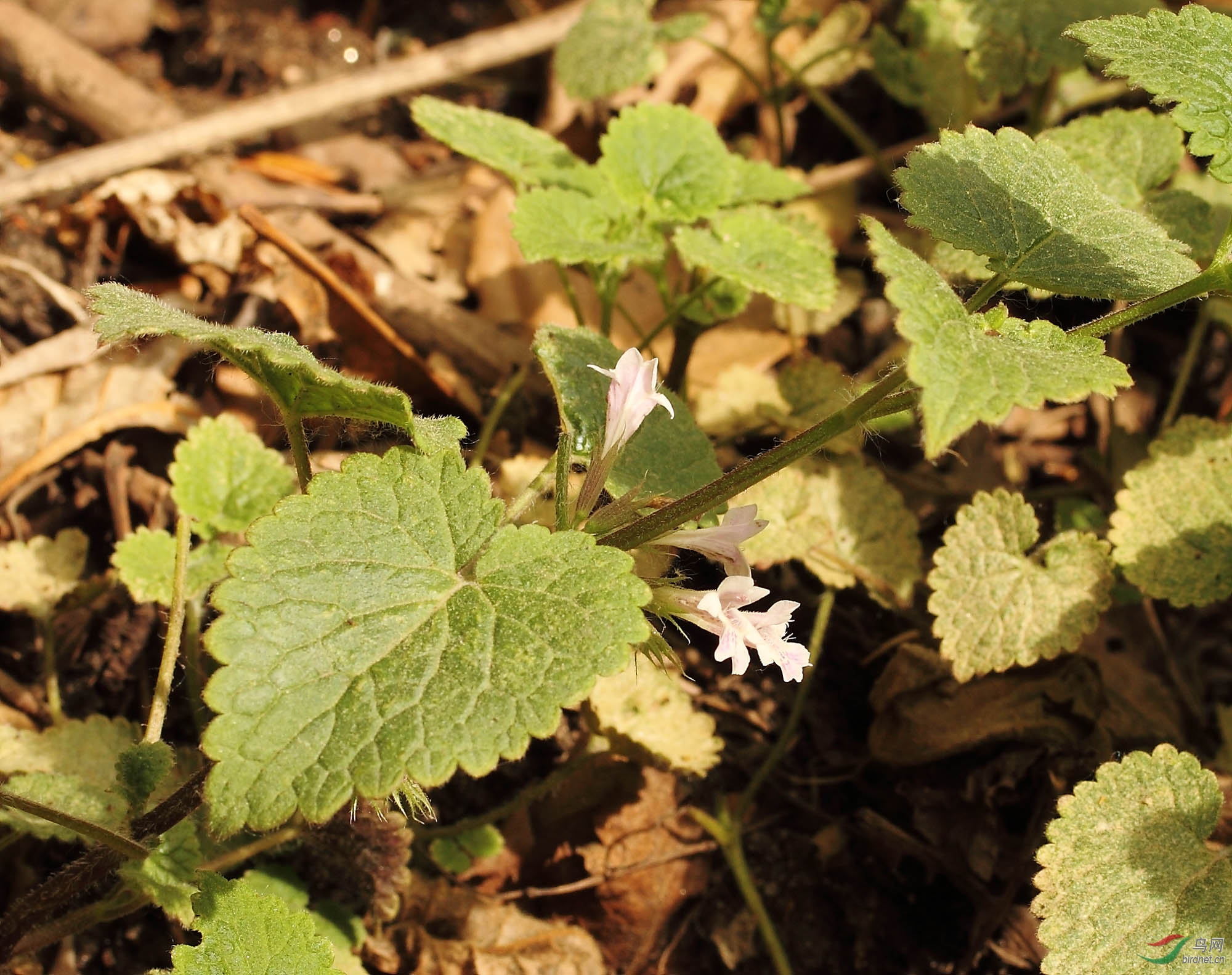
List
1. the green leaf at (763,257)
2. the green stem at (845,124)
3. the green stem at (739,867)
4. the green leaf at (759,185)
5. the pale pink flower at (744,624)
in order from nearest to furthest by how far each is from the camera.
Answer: the pale pink flower at (744,624)
the green stem at (739,867)
the green leaf at (763,257)
the green leaf at (759,185)
the green stem at (845,124)

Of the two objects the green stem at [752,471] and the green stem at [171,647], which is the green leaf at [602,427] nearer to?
the green stem at [752,471]

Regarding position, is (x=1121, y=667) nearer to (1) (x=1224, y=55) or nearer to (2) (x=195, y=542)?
(1) (x=1224, y=55)

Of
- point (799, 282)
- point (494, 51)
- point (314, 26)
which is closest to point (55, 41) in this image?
point (314, 26)

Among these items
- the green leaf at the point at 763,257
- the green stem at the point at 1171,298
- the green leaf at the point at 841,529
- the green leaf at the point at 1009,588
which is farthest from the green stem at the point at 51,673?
the green stem at the point at 1171,298

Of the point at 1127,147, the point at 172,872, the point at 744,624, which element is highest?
the point at 1127,147

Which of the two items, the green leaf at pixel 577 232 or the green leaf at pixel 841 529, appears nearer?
the green leaf at pixel 577 232

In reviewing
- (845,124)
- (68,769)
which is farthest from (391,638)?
(845,124)

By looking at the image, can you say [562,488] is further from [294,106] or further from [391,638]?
[294,106]
